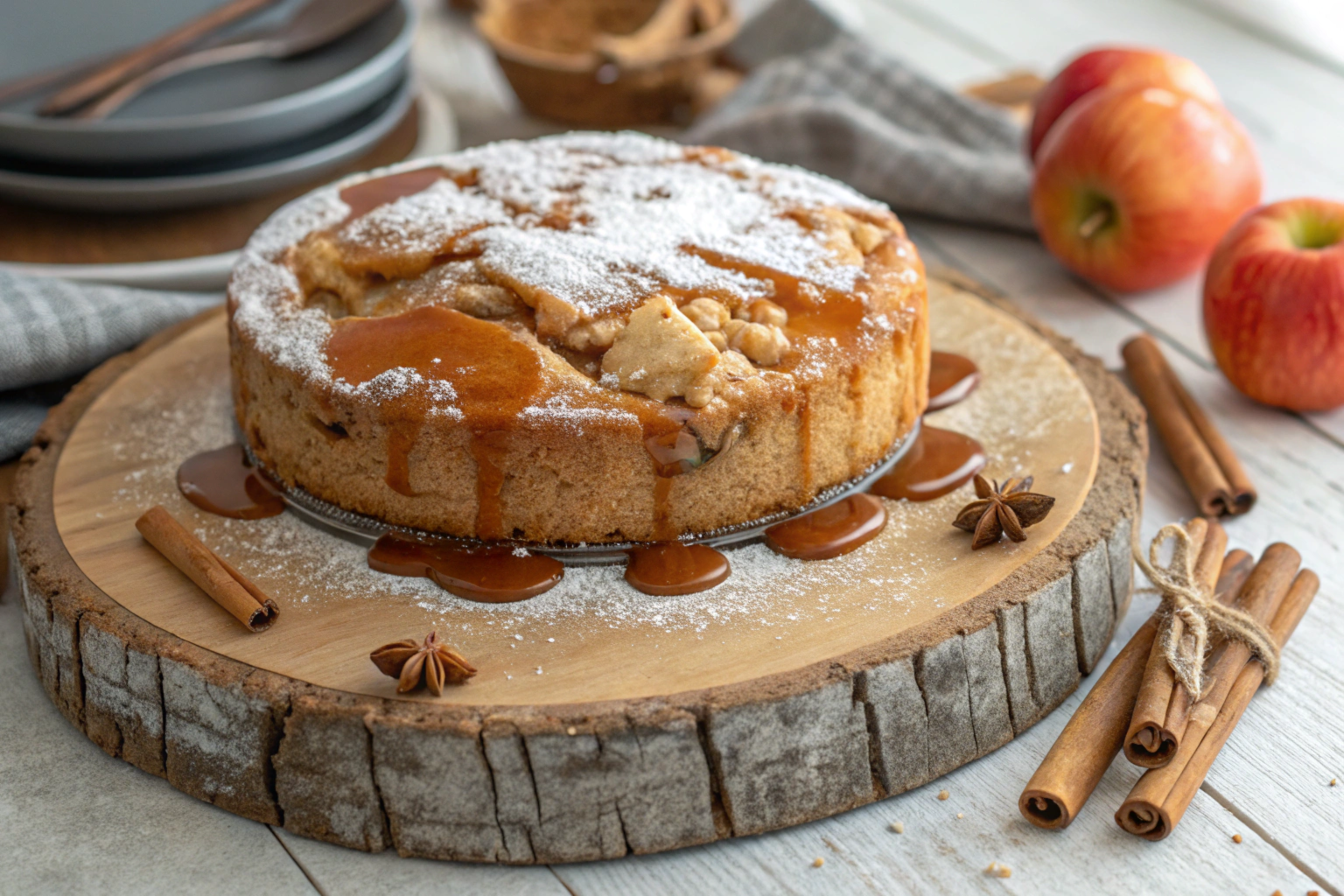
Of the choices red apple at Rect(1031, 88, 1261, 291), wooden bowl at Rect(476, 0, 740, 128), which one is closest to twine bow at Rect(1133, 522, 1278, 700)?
red apple at Rect(1031, 88, 1261, 291)

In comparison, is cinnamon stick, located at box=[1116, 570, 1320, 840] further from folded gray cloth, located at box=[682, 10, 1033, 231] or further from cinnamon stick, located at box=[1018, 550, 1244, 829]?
folded gray cloth, located at box=[682, 10, 1033, 231]

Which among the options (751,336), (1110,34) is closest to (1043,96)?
(1110,34)

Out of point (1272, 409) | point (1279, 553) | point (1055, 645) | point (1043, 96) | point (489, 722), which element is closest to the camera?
point (489, 722)

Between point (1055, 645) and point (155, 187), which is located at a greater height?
point (1055, 645)

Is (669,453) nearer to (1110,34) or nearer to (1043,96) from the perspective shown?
(1043,96)

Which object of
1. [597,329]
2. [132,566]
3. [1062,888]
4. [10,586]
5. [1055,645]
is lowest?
[10,586]

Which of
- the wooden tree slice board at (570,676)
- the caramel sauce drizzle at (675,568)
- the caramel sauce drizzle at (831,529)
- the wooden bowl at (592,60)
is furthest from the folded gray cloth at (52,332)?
the wooden bowl at (592,60)
